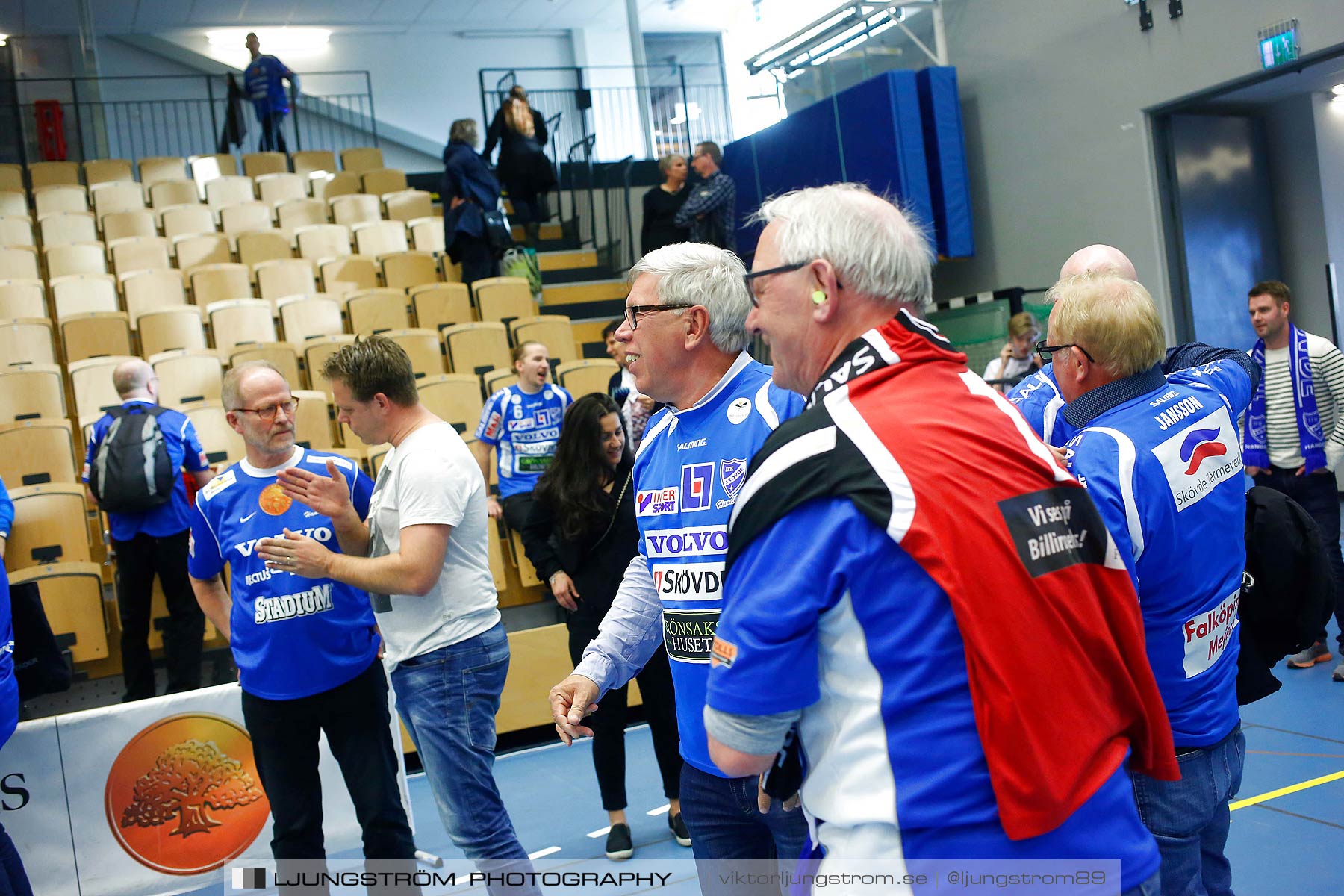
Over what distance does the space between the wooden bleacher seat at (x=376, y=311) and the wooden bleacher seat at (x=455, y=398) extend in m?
1.76

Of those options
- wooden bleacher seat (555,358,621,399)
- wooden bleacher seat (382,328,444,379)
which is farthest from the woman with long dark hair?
wooden bleacher seat (382,328,444,379)

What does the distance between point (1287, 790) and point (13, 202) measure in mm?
10841

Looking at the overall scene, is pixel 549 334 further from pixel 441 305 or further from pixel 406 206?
pixel 406 206

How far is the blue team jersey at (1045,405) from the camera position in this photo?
227 centimetres

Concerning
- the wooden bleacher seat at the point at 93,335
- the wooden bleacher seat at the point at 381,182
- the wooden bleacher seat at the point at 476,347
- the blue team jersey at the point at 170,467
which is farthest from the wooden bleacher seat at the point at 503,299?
the blue team jersey at the point at 170,467

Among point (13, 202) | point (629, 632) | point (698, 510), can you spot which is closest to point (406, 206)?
point (13, 202)

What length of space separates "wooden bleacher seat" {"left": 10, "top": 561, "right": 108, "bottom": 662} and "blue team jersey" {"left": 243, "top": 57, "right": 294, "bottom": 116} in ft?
25.9

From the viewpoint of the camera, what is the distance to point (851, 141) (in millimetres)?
8828

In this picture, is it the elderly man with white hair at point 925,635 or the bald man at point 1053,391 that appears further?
the bald man at point 1053,391

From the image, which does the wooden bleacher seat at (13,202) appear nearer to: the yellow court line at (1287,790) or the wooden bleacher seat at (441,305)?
the wooden bleacher seat at (441,305)

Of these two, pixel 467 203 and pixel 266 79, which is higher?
pixel 266 79

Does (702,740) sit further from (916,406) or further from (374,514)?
(374,514)

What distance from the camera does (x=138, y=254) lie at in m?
8.86

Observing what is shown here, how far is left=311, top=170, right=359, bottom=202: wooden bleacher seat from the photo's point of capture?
1063 cm
